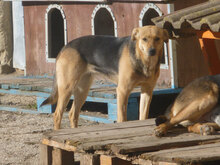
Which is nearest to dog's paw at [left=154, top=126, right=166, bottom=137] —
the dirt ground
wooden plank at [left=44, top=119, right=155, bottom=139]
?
wooden plank at [left=44, top=119, right=155, bottom=139]

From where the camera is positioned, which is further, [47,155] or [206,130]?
[47,155]

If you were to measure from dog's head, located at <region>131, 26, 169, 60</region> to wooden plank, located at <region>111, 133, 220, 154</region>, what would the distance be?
2014 millimetres

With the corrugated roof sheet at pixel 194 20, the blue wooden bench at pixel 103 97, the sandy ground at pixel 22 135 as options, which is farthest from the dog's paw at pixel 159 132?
the blue wooden bench at pixel 103 97

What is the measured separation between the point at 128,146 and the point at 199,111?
87 cm

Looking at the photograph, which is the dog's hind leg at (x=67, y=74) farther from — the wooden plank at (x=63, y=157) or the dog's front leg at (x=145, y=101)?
the wooden plank at (x=63, y=157)


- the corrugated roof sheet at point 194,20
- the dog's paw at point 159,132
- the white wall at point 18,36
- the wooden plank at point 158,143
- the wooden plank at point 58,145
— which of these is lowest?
the wooden plank at point 58,145

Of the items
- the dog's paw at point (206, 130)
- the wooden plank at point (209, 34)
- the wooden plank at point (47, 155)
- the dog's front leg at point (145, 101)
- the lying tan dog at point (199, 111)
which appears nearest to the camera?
the dog's paw at point (206, 130)

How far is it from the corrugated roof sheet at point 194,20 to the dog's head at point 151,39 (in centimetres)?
19

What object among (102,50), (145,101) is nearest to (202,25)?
(145,101)

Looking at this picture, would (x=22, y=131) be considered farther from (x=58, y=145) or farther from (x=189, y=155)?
(x=189, y=155)

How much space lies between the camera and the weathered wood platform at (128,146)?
374cm

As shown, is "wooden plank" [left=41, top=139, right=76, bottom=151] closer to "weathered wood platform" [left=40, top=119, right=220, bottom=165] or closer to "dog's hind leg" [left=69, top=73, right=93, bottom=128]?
"weathered wood platform" [left=40, top=119, right=220, bottom=165]

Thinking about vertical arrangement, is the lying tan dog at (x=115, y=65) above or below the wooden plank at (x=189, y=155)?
above

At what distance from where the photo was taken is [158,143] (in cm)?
418
